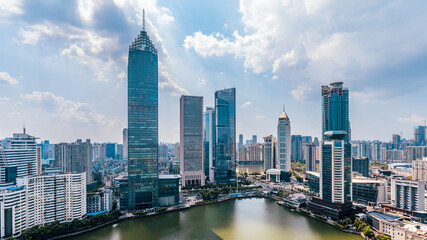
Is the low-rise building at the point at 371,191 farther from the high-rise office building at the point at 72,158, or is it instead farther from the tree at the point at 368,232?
the high-rise office building at the point at 72,158

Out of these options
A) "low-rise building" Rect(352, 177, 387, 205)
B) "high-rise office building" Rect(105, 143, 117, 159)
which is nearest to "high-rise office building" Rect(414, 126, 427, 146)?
"low-rise building" Rect(352, 177, 387, 205)

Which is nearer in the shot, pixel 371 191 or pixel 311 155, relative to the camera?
pixel 371 191

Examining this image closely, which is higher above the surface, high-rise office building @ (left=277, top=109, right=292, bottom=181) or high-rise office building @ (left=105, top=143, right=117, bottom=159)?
high-rise office building @ (left=277, top=109, right=292, bottom=181)

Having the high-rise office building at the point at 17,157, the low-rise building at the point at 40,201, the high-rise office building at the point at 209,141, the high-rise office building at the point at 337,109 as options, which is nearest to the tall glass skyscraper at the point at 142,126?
the low-rise building at the point at 40,201

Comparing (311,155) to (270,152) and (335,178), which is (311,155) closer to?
(270,152)

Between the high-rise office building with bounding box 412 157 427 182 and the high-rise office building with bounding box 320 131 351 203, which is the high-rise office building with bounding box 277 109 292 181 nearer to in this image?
the high-rise office building with bounding box 412 157 427 182

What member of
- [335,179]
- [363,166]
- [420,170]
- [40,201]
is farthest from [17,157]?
[420,170]

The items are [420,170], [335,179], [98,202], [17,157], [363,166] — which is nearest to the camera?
[335,179]
